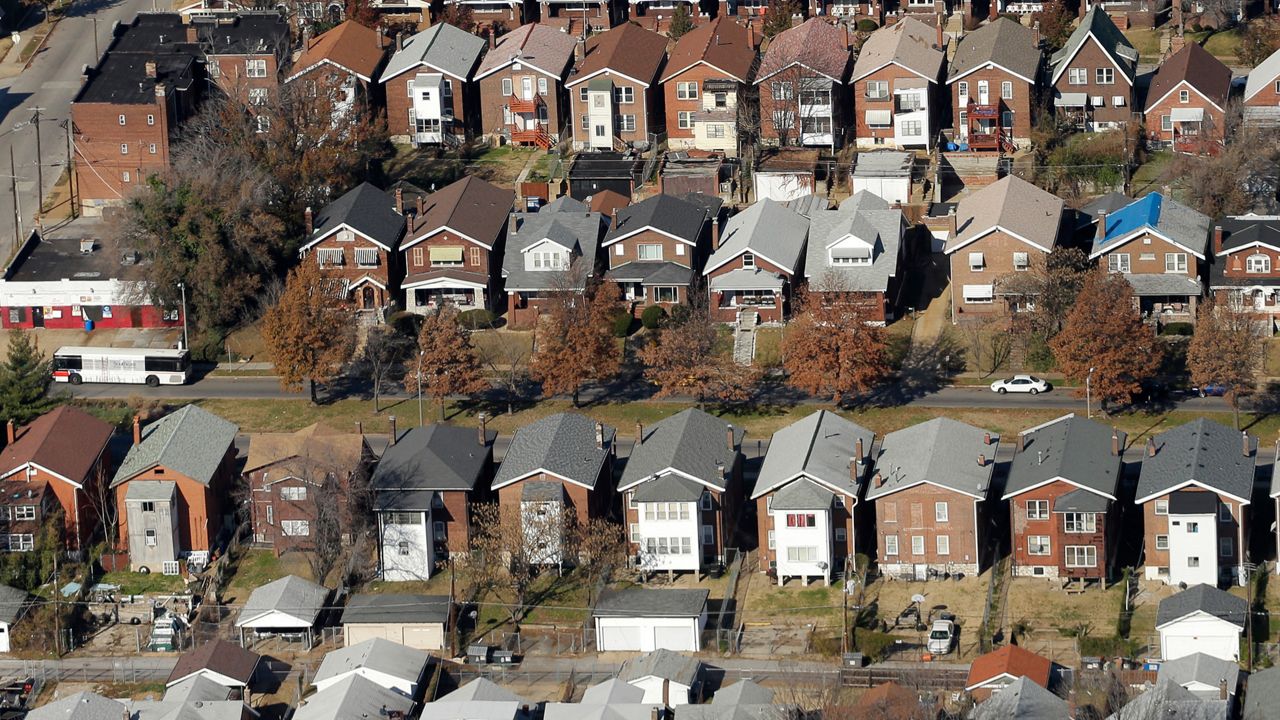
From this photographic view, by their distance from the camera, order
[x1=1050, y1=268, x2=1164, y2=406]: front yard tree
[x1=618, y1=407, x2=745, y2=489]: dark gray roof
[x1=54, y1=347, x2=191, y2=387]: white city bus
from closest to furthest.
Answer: [x1=618, y1=407, x2=745, y2=489]: dark gray roof
[x1=1050, y1=268, x2=1164, y2=406]: front yard tree
[x1=54, y1=347, x2=191, y2=387]: white city bus

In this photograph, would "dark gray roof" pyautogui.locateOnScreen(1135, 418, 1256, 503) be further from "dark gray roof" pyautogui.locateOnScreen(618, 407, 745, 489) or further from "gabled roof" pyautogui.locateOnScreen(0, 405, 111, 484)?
"gabled roof" pyautogui.locateOnScreen(0, 405, 111, 484)

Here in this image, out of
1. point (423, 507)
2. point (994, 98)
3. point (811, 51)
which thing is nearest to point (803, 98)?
point (811, 51)

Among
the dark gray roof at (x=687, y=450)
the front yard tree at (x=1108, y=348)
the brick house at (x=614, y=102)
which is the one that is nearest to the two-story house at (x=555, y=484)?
the dark gray roof at (x=687, y=450)

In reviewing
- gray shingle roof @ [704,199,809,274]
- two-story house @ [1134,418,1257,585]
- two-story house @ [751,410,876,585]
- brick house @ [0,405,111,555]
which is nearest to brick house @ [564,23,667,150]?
gray shingle roof @ [704,199,809,274]

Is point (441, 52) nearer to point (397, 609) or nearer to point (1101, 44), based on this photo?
point (1101, 44)

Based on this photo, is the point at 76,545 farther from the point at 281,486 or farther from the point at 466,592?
the point at 466,592

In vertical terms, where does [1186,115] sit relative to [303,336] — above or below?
above

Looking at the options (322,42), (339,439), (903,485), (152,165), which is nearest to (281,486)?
(339,439)
